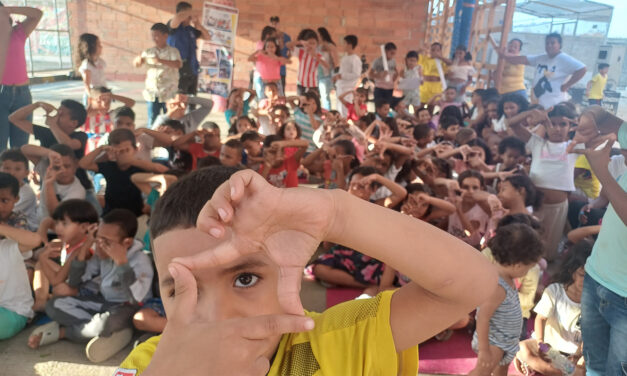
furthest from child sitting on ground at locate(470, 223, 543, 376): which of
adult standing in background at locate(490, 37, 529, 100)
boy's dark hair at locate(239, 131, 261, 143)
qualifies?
adult standing in background at locate(490, 37, 529, 100)

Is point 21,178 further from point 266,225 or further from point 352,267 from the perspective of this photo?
point 266,225

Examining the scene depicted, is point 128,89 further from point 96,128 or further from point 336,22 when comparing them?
point 96,128

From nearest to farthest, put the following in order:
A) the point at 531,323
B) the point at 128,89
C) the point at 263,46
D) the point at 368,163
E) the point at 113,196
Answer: the point at 531,323 → the point at 113,196 → the point at 368,163 → the point at 263,46 → the point at 128,89

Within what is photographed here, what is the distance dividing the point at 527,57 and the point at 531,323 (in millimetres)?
4492

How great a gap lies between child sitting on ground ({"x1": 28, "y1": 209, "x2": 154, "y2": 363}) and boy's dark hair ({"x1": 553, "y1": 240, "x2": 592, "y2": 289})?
2.10m

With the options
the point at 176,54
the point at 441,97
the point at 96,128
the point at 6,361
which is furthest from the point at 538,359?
the point at 441,97

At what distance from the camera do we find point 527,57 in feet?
20.7

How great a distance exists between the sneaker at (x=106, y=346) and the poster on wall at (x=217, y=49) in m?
4.10

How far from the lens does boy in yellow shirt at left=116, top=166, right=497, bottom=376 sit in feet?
2.26

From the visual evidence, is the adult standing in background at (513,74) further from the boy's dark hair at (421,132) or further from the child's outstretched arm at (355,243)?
the child's outstretched arm at (355,243)

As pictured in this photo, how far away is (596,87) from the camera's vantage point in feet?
23.5

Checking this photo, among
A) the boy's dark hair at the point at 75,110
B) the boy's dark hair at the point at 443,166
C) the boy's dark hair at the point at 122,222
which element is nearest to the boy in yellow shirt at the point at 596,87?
the boy's dark hair at the point at 443,166

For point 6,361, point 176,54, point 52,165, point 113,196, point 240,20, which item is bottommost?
point 6,361

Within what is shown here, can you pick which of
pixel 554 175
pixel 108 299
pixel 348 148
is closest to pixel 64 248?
pixel 108 299
